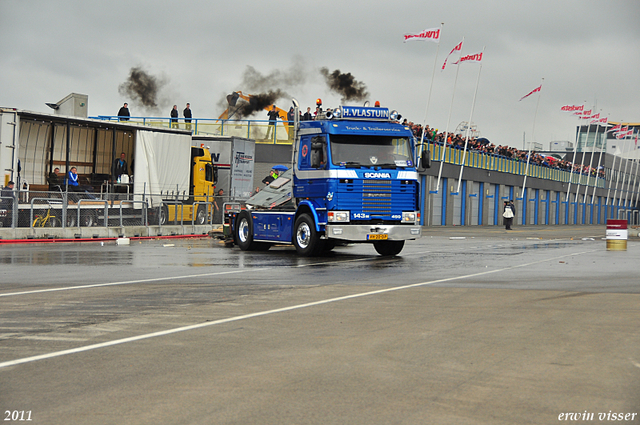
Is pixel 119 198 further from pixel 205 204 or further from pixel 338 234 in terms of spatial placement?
pixel 338 234

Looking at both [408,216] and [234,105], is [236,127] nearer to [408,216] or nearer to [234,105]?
[234,105]

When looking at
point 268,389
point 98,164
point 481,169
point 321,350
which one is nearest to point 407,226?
point 321,350

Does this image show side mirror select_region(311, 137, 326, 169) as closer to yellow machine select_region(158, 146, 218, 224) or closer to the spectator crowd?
yellow machine select_region(158, 146, 218, 224)

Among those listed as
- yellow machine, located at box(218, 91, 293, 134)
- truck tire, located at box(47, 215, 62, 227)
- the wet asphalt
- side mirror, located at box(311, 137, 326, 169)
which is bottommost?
truck tire, located at box(47, 215, 62, 227)

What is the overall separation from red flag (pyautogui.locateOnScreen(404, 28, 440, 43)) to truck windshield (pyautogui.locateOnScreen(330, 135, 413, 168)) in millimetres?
24738

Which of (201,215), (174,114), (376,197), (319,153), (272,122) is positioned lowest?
(201,215)

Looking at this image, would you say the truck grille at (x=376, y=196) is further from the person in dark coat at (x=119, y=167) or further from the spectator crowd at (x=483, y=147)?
the spectator crowd at (x=483, y=147)

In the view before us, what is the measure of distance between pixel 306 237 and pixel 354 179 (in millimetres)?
2038

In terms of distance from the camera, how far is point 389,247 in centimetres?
2155

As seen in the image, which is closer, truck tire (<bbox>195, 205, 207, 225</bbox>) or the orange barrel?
the orange barrel

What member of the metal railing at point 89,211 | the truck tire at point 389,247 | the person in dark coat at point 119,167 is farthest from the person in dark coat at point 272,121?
the truck tire at point 389,247

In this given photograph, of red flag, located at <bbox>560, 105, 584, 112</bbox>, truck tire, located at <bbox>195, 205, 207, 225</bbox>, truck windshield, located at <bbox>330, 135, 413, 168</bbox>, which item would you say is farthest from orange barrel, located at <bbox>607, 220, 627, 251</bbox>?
red flag, located at <bbox>560, 105, 584, 112</bbox>

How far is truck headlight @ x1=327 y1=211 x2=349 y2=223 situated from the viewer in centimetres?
1919

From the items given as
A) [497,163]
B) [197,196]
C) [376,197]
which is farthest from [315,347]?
[497,163]
